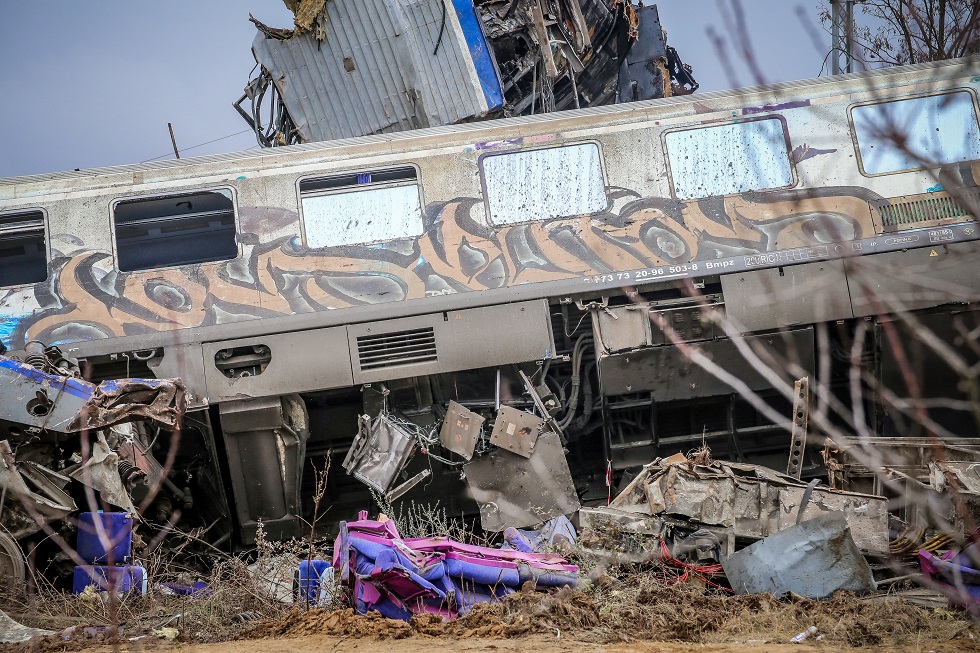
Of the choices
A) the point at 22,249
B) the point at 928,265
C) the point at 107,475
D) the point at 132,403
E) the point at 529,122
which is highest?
the point at 529,122

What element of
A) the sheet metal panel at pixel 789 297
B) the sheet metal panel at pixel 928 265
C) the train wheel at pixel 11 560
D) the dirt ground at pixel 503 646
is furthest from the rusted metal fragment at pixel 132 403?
the sheet metal panel at pixel 928 265

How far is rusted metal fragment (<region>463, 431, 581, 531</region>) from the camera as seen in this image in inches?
303

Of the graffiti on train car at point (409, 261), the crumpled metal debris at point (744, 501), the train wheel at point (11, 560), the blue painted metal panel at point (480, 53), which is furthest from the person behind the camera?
the blue painted metal panel at point (480, 53)

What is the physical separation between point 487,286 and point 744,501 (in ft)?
8.85

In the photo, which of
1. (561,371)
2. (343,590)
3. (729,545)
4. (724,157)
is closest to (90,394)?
(343,590)

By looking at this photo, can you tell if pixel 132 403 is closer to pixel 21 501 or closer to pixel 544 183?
pixel 21 501

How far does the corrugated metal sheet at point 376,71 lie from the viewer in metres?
10.2

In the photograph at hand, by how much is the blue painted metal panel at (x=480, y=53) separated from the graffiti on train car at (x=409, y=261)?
8.49 feet

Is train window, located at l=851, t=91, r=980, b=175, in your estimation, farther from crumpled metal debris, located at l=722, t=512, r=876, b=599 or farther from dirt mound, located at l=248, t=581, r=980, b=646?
dirt mound, located at l=248, t=581, r=980, b=646

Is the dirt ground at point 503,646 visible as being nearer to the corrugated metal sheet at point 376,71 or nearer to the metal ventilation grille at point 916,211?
the metal ventilation grille at point 916,211

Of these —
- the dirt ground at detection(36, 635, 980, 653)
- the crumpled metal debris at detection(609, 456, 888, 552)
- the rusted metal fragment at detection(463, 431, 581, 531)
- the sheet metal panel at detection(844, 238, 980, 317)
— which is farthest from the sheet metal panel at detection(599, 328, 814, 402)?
the dirt ground at detection(36, 635, 980, 653)

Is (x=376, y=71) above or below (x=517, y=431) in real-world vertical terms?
above

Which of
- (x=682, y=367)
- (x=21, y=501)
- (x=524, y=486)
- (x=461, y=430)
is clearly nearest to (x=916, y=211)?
(x=682, y=367)

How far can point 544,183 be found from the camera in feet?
26.7
